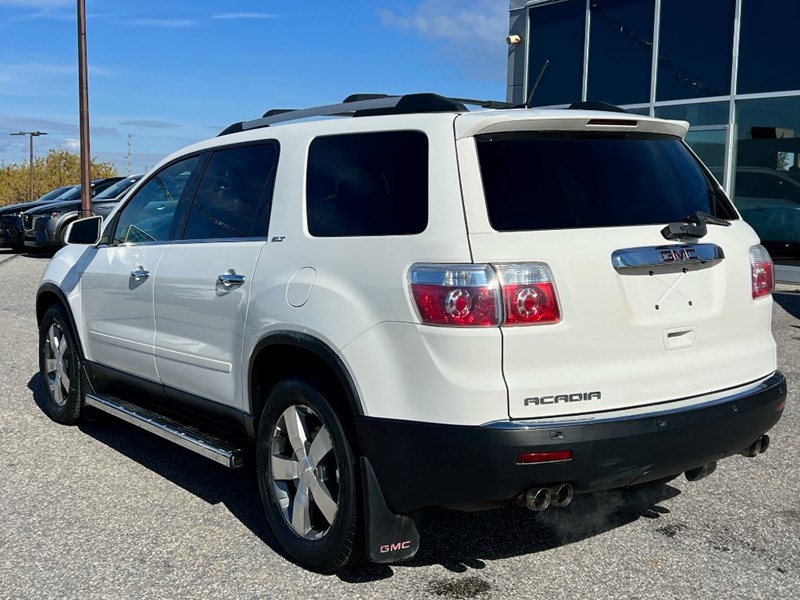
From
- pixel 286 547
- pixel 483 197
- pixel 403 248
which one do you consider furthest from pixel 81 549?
pixel 483 197

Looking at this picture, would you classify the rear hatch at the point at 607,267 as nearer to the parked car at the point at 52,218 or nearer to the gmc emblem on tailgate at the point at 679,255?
the gmc emblem on tailgate at the point at 679,255

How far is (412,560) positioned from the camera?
3682 mm

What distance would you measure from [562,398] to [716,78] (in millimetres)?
→ 14115

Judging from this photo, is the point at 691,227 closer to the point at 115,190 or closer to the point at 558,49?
the point at 558,49

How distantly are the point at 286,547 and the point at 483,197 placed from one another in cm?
172

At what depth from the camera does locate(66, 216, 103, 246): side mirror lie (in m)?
5.33

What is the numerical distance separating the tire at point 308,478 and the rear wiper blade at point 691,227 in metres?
1.47

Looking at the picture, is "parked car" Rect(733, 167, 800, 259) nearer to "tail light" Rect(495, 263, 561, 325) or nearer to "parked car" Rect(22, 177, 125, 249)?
"parked car" Rect(22, 177, 125, 249)

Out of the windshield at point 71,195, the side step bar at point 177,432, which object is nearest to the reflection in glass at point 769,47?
the side step bar at point 177,432

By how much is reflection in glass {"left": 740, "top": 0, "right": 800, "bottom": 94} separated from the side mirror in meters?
12.7

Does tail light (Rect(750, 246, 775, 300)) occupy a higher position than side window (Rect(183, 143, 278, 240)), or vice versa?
side window (Rect(183, 143, 278, 240))

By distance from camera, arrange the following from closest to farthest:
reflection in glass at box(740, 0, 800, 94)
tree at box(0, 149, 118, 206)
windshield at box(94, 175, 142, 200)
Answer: reflection in glass at box(740, 0, 800, 94) < windshield at box(94, 175, 142, 200) < tree at box(0, 149, 118, 206)

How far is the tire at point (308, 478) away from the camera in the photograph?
328 cm

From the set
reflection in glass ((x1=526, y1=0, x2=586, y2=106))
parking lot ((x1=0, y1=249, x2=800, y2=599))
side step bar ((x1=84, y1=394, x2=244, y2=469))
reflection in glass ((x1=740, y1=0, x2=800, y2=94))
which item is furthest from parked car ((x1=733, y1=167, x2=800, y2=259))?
side step bar ((x1=84, y1=394, x2=244, y2=469))
